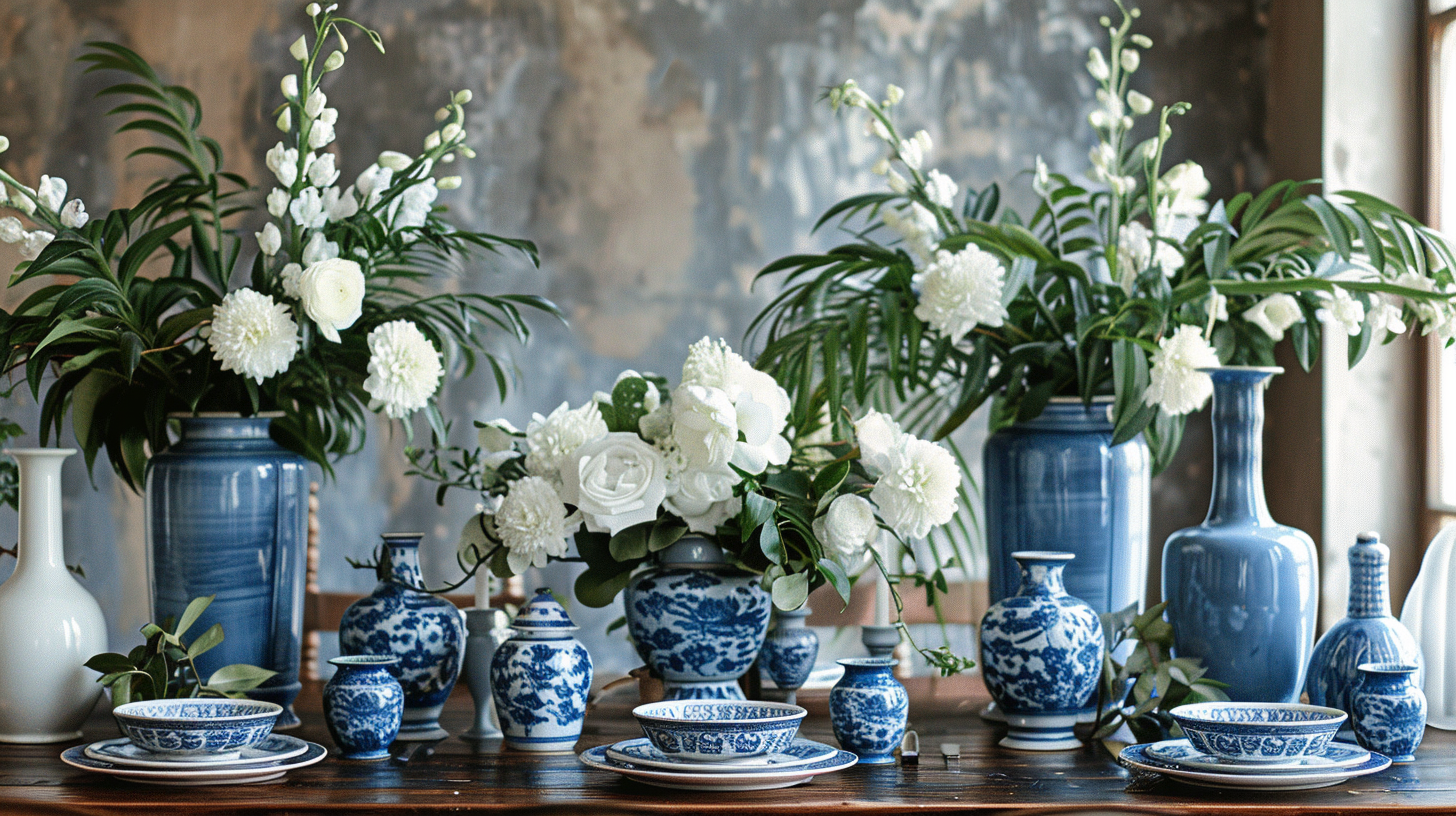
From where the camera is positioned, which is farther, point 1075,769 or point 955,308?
point 955,308

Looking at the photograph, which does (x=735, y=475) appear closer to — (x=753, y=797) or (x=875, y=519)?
(x=875, y=519)

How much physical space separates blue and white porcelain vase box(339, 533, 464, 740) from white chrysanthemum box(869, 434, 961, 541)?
0.48 metres

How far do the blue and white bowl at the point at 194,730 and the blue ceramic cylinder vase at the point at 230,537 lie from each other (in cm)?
22

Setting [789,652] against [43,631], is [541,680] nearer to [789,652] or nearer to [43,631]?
[789,652]

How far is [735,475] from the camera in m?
1.21

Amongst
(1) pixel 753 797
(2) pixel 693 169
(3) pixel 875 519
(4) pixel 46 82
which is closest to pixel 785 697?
(3) pixel 875 519

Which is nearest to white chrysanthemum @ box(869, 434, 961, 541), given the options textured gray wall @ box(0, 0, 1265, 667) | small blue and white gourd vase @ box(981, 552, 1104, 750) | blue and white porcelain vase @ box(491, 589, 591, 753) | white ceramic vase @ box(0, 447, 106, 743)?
small blue and white gourd vase @ box(981, 552, 1104, 750)

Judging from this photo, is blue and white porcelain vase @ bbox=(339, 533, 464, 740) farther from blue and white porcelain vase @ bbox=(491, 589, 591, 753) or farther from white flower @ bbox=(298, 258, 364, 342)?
white flower @ bbox=(298, 258, 364, 342)

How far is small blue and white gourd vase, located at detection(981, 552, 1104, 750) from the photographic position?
1.20 m

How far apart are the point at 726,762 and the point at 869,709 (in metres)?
0.17

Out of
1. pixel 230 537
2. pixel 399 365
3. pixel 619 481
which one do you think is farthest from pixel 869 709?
pixel 230 537

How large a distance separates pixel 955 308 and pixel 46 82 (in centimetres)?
176

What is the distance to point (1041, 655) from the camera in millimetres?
1192

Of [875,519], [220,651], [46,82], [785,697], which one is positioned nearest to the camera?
[875,519]
